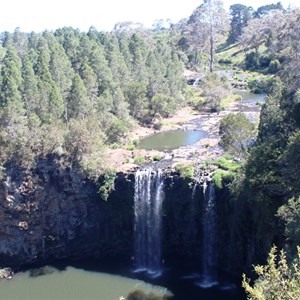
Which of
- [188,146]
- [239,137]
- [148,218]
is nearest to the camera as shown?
[148,218]

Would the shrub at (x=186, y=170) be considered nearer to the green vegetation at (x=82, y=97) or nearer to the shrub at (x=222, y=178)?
the shrub at (x=222, y=178)

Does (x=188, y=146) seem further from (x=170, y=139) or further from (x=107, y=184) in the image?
(x=107, y=184)

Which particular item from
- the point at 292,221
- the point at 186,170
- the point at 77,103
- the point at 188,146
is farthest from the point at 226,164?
the point at 77,103

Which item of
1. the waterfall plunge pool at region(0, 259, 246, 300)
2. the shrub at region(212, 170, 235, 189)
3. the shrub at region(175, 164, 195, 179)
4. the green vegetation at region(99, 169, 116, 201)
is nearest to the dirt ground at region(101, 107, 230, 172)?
the green vegetation at region(99, 169, 116, 201)

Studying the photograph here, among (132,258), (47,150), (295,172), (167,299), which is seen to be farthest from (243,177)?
(47,150)

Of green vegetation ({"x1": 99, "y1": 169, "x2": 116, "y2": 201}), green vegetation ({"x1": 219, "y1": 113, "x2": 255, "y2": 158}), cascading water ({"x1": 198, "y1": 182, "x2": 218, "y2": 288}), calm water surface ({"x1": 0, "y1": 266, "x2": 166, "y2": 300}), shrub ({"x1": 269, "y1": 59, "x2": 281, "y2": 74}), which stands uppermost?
shrub ({"x1": 269, "y1": 59, "x2": 281, "y2": 74})

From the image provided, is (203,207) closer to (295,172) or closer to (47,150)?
(295,172)

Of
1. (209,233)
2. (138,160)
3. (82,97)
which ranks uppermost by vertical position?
(82,97)

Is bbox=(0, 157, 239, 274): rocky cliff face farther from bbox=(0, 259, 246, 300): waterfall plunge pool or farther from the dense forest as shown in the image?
the dense forest
